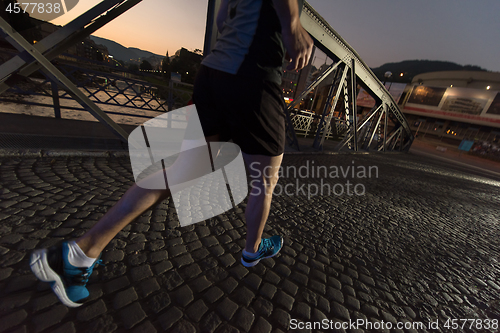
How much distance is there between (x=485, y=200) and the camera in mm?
5398

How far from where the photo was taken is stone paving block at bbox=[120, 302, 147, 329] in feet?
3.72

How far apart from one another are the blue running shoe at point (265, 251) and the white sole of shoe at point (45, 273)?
42.6 inches

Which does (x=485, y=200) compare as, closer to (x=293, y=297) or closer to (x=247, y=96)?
(x=293, y=297)

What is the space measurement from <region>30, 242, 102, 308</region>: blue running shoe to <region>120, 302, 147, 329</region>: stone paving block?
0.83ft

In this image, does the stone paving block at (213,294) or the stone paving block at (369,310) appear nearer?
the stone paving block at (213,294)

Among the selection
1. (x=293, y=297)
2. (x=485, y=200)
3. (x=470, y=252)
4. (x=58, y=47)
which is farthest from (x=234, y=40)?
(x=485, y=200)

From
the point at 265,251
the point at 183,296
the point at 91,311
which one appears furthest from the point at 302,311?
the point at 91,311

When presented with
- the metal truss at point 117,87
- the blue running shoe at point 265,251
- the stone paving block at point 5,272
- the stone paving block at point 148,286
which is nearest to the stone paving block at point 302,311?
the blue running shoe at point 265,251

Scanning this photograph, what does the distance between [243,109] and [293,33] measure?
490mm

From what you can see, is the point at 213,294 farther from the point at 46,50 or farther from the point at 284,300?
the point at 46,50

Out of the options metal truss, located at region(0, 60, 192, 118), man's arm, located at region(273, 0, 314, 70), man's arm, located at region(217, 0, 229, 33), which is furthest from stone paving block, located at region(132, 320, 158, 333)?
metal truss, located at region(0, 60, 192, 118)

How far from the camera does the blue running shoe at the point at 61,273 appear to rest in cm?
108

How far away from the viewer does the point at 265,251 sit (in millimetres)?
1720

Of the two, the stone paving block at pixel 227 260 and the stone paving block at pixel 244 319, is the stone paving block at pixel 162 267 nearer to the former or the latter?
the stone paving block at pixel 227 260
